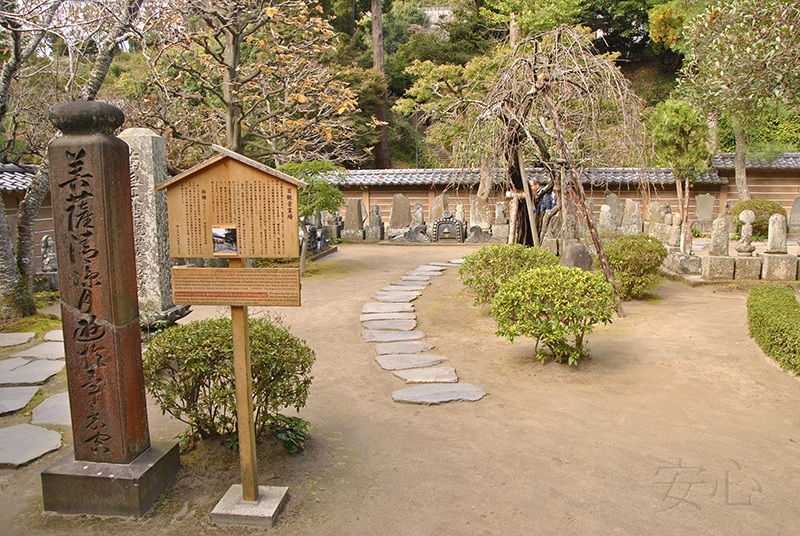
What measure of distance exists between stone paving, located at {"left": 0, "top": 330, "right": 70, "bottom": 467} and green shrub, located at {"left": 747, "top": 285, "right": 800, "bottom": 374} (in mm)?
6449

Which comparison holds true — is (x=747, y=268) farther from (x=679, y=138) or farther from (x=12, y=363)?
(x=12, y=363)

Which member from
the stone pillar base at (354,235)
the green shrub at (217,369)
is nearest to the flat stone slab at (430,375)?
the green shrub at (217,369)

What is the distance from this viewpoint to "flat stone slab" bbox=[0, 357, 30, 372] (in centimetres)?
567

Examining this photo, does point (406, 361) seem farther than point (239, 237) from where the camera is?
Answer: Yes

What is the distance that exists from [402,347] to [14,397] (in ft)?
12.4

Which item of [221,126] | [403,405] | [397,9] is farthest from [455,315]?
[397,9]

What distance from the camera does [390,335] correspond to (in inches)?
281

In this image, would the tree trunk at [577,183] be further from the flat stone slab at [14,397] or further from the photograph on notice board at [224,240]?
the flat stone slab at [14,397]

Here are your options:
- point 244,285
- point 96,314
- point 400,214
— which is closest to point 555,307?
point 244,285

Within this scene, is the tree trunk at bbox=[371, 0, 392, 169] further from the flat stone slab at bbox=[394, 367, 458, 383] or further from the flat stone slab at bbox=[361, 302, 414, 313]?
the flat stone slab at bbox=[394, 367, 458, 383]

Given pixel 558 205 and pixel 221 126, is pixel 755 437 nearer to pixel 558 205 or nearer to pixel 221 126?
pixel 558 205

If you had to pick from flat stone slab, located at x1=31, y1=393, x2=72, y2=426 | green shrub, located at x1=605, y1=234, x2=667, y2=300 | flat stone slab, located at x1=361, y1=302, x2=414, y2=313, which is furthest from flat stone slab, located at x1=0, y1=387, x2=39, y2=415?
green shrub, located at x1=605, y1=234, x2=667, y2=300

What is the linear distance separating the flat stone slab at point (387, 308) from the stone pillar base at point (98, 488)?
539 centimetres

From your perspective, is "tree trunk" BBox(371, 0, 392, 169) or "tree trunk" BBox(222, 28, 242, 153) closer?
"tree trunk" BBox(222, 28, 242, 153)
